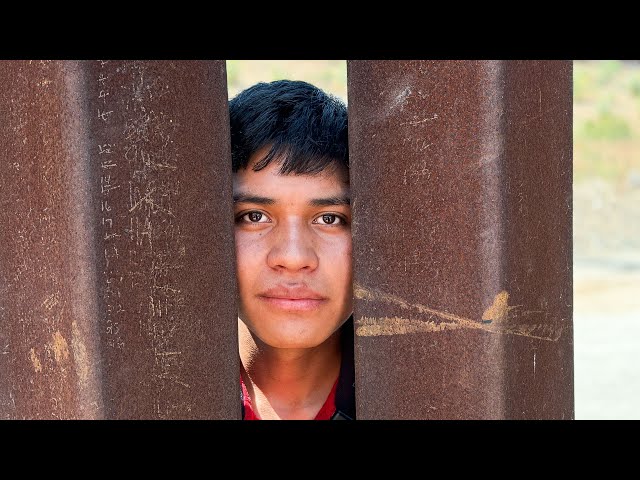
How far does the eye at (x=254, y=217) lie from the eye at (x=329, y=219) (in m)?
0.09

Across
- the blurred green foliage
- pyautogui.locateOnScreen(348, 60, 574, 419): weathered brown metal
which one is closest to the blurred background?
the blurred green foliage

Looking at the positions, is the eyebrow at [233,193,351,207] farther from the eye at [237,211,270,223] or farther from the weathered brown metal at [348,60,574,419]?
the weathered brown metal at [348,60,574,419]

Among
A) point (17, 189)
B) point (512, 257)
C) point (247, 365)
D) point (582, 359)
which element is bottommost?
point (582, 359)

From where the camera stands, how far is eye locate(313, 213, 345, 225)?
1.66 m

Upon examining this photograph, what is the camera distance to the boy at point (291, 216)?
1.61 meters

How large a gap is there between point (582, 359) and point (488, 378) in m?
5.14

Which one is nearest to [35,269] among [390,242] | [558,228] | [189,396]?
[189,396]

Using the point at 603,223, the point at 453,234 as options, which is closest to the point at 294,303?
the point at 453,234

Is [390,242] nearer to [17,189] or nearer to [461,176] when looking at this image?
[461,176]

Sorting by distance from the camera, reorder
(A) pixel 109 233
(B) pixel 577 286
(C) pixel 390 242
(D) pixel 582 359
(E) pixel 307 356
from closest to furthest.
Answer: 1. (A) pixel 109 233
2. (C) pixel 390 242
3. (E) pixel 307 356
4. (D) pixel 582 359
5. (B) pixel 577 286

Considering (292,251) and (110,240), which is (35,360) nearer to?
(110,240)

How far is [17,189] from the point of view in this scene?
1.25 meters

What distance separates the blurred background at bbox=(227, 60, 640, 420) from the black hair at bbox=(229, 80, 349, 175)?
2.19 metres

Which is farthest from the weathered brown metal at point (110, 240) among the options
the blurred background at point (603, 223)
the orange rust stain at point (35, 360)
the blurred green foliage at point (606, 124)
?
the blurred green foliage at point (606, 124)
